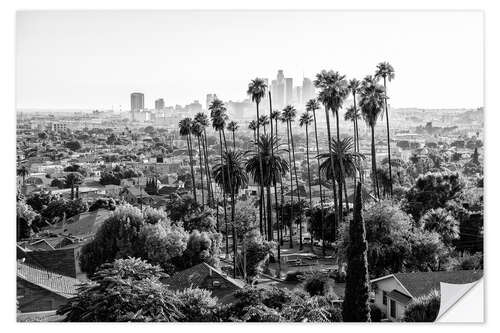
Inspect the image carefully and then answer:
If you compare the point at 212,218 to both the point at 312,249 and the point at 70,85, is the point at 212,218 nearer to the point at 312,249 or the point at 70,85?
the point at 312,249

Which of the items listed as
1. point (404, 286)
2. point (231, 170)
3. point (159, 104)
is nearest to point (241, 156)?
point (231, 170)

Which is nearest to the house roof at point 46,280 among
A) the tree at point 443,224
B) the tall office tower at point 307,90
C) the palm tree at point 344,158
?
the tall office tower at point 307,90

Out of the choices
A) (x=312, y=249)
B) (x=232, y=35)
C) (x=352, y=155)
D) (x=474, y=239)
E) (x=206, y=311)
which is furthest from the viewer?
(x=312, y=249)

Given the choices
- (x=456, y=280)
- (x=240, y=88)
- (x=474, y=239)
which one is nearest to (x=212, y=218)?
(x=240, y=88)

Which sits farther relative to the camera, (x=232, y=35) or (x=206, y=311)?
(x=232, y=35)

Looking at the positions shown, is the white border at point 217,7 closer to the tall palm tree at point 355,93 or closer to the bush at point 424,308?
the bush at point 424,308

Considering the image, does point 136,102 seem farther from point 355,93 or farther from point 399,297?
point 399,297
